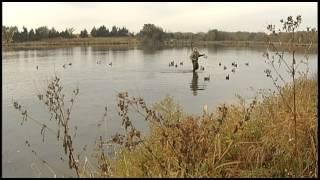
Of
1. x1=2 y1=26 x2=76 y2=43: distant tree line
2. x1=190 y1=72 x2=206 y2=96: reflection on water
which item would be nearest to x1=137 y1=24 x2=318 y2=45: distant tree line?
x1=2 y1=26 x2=76 y2=43: distant tree line

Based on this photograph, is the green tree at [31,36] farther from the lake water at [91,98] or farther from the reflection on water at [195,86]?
the reflection on water at [195,86]

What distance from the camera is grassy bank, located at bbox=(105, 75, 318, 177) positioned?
443 cm

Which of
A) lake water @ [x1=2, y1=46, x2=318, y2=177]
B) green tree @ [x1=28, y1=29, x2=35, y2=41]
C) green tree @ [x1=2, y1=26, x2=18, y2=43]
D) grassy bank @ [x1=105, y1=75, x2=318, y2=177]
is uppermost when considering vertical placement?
green tree @ [x1=28, y1=29, x2=35, y2=41]

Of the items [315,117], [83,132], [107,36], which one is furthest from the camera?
[107,36]

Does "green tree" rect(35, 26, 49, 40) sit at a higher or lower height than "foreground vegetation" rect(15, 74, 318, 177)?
higher

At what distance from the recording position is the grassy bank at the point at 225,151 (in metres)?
4.43

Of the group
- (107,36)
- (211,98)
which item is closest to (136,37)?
(107,36)

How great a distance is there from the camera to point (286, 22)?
4918mm

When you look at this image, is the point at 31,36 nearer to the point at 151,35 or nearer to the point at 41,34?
the point at 41,34

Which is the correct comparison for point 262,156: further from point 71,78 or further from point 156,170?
point 71,78

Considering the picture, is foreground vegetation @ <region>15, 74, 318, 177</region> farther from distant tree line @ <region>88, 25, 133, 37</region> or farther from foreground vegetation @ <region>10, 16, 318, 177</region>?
distant tree line @ <region>88, 25, 133, 37</region>

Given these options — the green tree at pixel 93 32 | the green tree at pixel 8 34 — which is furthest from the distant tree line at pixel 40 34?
the green tree at pixel 8 34

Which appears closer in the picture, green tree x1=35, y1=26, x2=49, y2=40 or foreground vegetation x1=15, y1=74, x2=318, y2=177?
foreground vegetation x1=15, y1=74, x2=318, y2=177

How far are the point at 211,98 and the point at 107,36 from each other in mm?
93391
